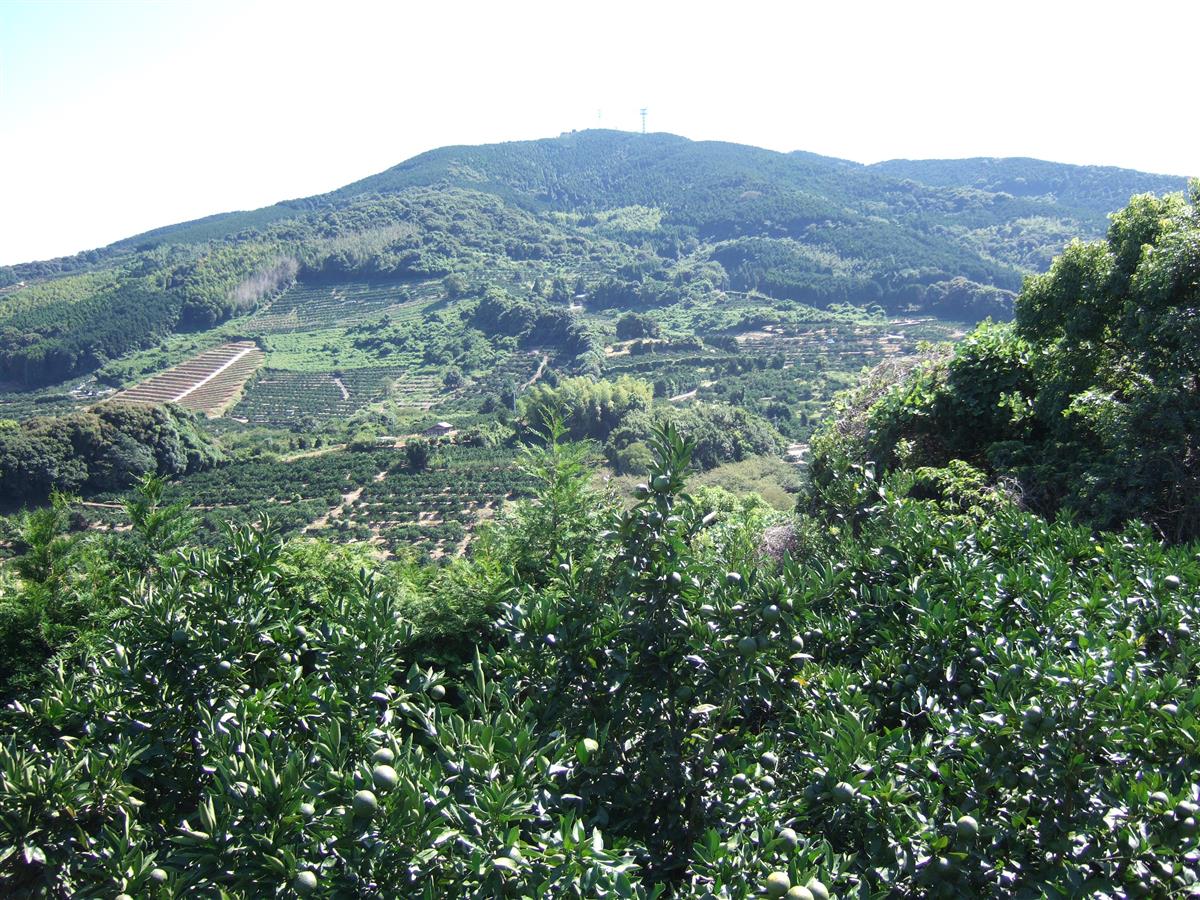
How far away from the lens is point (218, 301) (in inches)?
3467

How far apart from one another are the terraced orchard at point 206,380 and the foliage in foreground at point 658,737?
219 ft

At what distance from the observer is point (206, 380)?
70.7 meters

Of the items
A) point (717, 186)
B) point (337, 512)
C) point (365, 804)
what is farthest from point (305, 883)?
point (717, 186)

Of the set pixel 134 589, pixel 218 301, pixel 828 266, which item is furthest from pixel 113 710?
pixel 828 266

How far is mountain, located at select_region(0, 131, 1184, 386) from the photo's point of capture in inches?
3346

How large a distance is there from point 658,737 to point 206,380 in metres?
78.3

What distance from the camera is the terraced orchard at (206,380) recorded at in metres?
64.6

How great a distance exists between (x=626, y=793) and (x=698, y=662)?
0.58m

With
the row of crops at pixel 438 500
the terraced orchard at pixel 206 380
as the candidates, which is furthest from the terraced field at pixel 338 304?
the row of crops at pixel 438 500

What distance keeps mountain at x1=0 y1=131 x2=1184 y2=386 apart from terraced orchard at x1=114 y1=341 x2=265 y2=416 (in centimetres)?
929

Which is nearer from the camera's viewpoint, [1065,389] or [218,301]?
[1065,389]

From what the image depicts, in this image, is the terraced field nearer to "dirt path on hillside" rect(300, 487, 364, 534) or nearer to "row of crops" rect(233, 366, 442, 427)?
"row of crops" rect(233, 366, 442, 427)

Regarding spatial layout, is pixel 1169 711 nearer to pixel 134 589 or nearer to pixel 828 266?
pixel 134 589

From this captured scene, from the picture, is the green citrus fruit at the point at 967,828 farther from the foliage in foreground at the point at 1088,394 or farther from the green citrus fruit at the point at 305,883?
the foliage in foreground at the point at 1088,394
